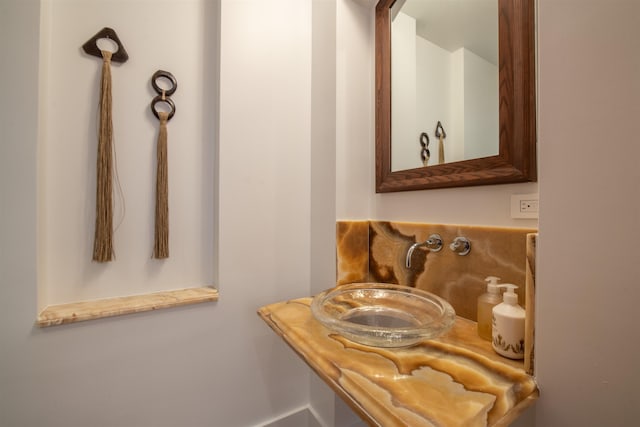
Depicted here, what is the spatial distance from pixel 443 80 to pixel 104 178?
119cm

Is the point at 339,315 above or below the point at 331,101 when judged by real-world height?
below

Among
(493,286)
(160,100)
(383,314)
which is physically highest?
(160,100)

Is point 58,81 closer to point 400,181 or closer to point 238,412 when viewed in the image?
point 400,181

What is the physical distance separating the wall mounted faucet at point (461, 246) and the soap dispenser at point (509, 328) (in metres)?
0.18

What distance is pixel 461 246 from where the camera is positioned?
708 millimetres

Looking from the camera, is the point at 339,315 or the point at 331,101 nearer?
the point at 339,315

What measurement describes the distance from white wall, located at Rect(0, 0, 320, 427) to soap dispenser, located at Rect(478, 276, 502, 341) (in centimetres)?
68

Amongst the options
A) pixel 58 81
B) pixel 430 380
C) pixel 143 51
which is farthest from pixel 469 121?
pixel 58 81

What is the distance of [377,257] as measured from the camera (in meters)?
0.98

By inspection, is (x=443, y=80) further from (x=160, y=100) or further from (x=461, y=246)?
(x=160, y=100)

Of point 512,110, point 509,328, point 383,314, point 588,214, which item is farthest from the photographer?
point 383,314

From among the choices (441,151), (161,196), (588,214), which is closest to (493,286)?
(588,214)

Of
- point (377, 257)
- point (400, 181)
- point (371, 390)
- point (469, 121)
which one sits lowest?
point (371, 390)

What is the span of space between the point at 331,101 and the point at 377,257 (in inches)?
26.7
